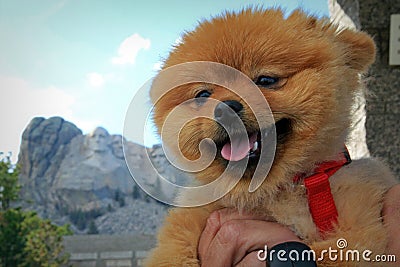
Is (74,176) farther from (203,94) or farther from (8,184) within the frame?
(203,94)

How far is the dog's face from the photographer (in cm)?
51

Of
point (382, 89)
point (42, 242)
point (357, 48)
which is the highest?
point (382, 89)

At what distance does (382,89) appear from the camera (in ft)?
4.45

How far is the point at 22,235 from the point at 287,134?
4.61 feet

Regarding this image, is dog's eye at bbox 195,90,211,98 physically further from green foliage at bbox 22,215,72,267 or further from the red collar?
green foliage at bbox 22,215,72,267

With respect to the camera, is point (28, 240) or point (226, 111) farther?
point (28, 240)

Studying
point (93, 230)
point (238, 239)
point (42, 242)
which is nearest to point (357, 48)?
point (238, 239)

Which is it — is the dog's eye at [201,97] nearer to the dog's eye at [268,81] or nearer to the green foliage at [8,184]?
the dog's eye at [268,81]

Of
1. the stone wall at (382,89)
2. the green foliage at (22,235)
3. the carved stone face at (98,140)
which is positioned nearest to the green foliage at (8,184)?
the green foliage at (22,235)

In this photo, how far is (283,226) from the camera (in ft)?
1.77

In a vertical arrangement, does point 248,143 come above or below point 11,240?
above

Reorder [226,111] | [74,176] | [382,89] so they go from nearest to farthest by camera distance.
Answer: [226,111] → [382,89] → [74,176]

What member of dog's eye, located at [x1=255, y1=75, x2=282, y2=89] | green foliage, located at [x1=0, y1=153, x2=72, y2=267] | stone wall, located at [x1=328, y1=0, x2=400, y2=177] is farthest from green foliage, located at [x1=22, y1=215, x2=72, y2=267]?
dog's eye, located at [x1=255, y1=75, x2=282, y2=89]

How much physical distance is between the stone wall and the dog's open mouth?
2.92 ft
